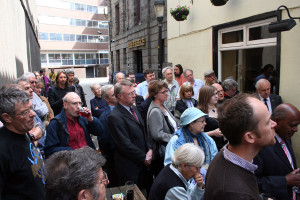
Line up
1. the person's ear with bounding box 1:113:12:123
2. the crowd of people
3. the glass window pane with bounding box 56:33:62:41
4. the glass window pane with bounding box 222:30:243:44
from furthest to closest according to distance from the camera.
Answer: the glass window pane with bounding box 56:33:62:41
the glass window pane with bounding box 222:30:243:44
the person's ear with bounding box 1:113:12:123
the crowd of people

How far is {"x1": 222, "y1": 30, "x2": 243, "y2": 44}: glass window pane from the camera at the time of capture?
247 inches

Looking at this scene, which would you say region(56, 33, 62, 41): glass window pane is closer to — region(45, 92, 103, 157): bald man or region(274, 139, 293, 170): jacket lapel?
region(45, 92, 103, 157): bald man

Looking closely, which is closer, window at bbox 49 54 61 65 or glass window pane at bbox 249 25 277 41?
glass window pane at bbox 249 25 277 41

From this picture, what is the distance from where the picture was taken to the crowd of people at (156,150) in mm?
1350

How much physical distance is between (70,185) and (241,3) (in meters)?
6.01

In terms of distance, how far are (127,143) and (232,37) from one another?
15.8ft

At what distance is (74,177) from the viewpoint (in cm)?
126

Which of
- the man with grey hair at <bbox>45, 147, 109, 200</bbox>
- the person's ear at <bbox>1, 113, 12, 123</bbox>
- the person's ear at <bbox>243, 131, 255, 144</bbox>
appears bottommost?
the man with grey hair at <bbox>45, 147, 109, 200</bbox>

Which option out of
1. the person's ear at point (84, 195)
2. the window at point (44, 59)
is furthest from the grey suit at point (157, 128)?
the window at point (44, 59)

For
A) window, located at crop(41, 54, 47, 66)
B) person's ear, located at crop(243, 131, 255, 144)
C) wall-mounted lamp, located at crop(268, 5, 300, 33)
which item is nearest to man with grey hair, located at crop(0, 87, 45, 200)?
person's ear, located at crop(243, 131, 255, 144)

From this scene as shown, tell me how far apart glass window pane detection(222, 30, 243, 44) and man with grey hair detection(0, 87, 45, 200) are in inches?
224

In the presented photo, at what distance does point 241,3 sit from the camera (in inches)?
230

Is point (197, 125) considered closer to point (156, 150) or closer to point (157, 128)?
point (157, 128)

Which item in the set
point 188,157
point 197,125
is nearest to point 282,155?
point 188,157
